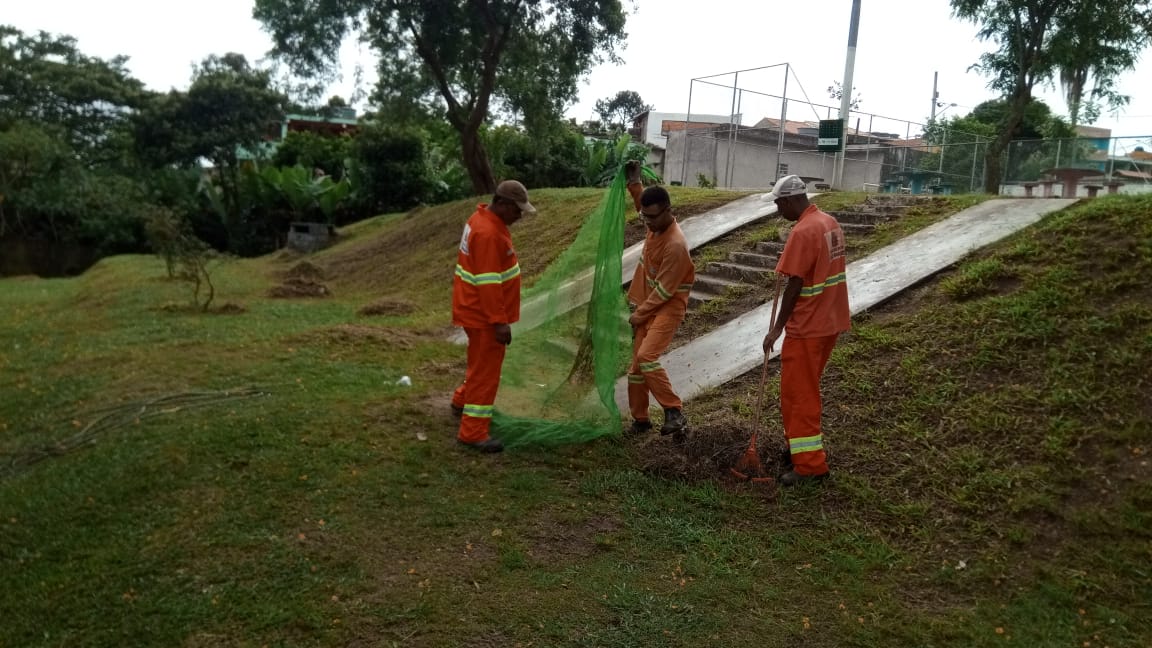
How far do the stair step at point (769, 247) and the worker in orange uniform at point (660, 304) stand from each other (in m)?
4.02

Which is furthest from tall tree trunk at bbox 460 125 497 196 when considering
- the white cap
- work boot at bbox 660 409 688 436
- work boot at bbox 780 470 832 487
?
work boot at bbox 780 470 832 487

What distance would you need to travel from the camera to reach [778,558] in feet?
14.0

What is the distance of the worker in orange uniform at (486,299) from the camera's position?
5.38 m

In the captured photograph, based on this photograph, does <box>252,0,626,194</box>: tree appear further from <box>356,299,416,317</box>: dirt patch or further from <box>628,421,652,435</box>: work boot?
<box>628,421,652,435</box>: work boot

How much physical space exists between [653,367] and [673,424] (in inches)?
16.7

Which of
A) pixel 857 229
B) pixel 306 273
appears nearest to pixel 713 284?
pixel 857 229

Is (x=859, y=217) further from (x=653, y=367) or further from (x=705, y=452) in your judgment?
(x=705, y=452)

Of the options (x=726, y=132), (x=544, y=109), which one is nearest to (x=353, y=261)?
(x=544, y=109)

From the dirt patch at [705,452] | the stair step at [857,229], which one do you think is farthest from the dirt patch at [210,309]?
the stair step at [857,229]

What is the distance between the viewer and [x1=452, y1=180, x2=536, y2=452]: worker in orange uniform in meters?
5.38

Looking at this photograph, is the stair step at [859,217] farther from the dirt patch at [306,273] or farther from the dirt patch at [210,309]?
the dirt patch at [306,273]

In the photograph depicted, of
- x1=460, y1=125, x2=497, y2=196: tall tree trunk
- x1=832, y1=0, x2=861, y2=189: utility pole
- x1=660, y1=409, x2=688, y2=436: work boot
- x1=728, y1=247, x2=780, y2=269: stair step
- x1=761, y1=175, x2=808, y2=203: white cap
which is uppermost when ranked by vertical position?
x1=832, y1=0, x2=861, y2=189: utility pole

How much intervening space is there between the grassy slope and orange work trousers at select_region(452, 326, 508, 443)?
223 mm

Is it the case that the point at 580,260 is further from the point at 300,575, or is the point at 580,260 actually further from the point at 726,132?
the point at 726,132
